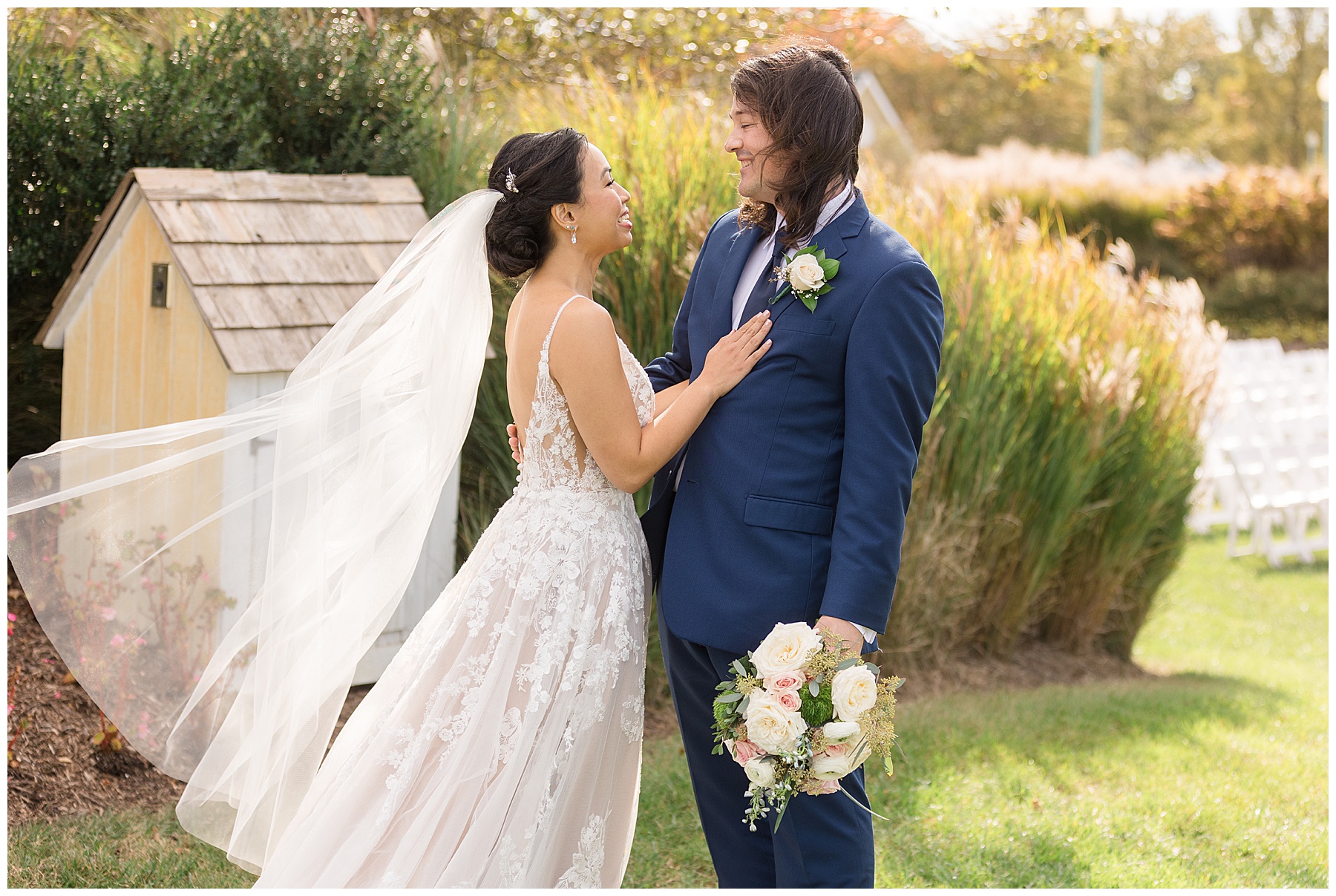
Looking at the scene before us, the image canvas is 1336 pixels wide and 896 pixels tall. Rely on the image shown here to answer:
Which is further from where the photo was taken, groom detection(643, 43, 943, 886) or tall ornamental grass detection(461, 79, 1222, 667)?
tall ornamental grass detection(461, 79, 1222, 667)

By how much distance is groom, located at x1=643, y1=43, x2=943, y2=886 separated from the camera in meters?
2.29

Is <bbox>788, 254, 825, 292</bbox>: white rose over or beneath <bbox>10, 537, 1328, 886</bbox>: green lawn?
over

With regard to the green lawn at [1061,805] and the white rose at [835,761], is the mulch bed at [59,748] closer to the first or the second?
the green lawn at [1061,805]

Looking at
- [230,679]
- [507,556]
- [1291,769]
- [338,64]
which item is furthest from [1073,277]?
[230,679]

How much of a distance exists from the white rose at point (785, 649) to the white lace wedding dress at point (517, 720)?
1.81ft

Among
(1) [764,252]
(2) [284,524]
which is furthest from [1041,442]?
(2) [284,524]

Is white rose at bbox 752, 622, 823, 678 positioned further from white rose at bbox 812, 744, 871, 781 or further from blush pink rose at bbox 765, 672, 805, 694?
white rose at bbox 812, 744, 871, 781

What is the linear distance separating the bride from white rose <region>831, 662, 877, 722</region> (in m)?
0.65

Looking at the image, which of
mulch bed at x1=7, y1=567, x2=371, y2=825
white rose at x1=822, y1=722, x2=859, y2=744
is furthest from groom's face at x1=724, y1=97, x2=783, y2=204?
mulch bed at x1=7, y1=567, x2=371, y2=825

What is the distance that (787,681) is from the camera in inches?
85.5

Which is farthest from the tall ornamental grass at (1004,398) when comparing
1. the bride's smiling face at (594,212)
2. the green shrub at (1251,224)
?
the green shrub at (1251,224)

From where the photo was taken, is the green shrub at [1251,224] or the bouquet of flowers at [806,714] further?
the green shrub at [1251,224]

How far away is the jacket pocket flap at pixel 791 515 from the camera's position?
240 cm

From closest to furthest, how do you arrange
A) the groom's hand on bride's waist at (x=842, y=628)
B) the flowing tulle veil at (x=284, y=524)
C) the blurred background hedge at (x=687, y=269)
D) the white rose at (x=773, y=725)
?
the white rose at (x=773, y=725)
the groom's hand on bride's waist at (x=842, y=628)
the flowing tulle veil at (x=284, y=524)
the blurred background hedge at (x=687, y=269)
